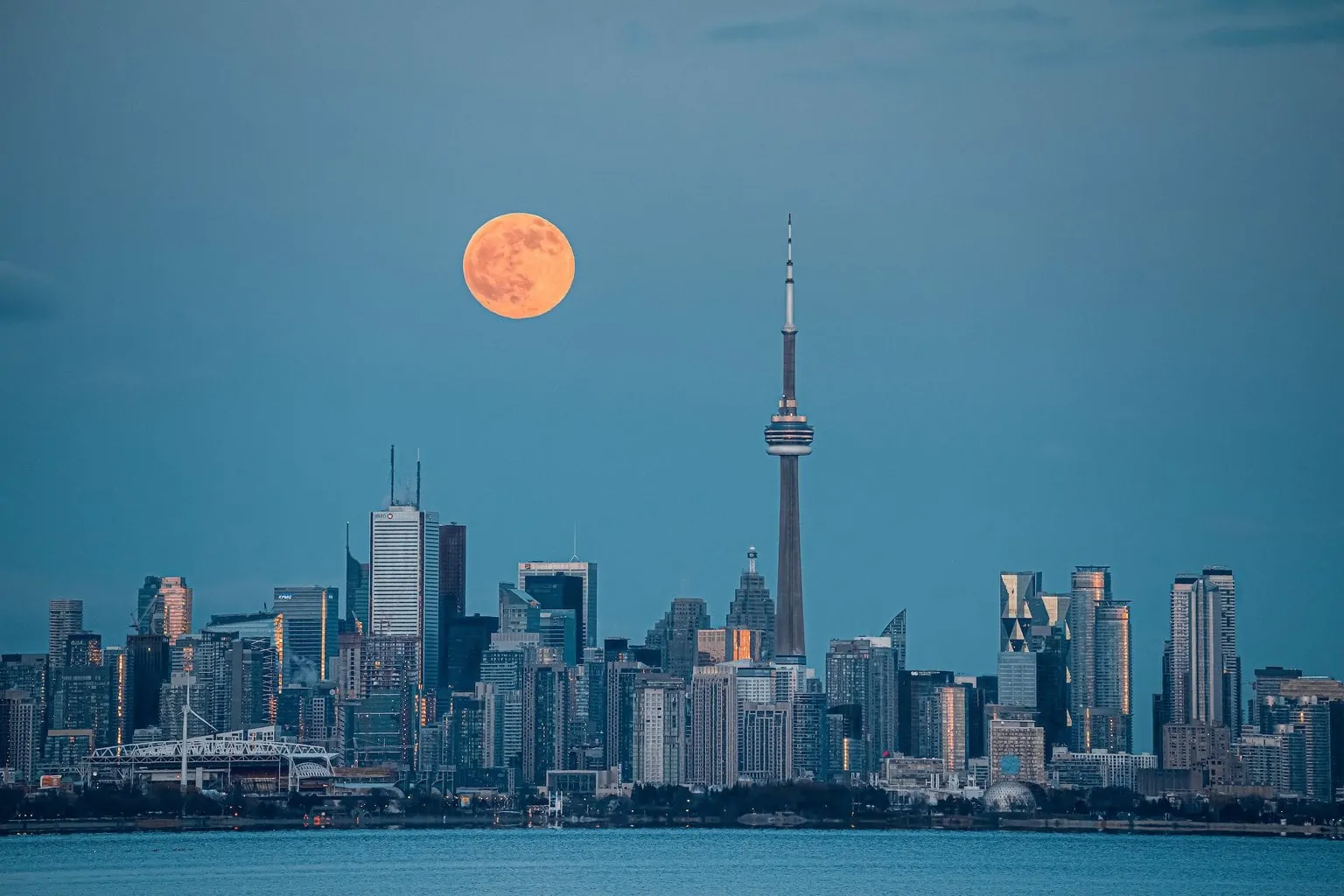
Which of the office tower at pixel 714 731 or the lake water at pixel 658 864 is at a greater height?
the office tower at pixel 714 731

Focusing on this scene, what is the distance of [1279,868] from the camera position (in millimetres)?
110438

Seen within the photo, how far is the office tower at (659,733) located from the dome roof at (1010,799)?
26183mm

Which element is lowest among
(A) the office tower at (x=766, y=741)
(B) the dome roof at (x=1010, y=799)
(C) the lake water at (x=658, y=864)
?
(C) the lake water at (x=658, y=864)

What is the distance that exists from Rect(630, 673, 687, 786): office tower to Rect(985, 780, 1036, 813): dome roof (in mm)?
26183

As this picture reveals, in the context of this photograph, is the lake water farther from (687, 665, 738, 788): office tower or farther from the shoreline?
(687, 665, 738, 788): office tower

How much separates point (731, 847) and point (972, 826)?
4060 cm

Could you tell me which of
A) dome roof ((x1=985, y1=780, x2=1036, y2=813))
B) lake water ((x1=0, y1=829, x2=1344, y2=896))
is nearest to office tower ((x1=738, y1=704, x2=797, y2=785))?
dome roof ((x1=985, y1=780, x2=1036, y2=813))

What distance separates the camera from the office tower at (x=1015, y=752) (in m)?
187

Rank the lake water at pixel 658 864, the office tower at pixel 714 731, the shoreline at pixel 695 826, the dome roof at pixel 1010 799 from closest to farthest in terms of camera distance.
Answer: the lake water at pixel 658 864
the shoreline at pixel 695 826
the dome roof at pixel 1010 799
the office tower at pixel 714 731

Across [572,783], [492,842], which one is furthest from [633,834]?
[572,783]

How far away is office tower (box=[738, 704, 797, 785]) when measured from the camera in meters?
191

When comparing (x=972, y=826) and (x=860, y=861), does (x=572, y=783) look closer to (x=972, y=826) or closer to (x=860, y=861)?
(x=972, y=826)

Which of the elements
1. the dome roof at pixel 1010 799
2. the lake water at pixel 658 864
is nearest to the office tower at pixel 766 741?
the dome roof at pixel 1010 799

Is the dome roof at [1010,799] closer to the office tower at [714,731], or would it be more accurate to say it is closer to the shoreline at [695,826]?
the shoreline at [695,826]
